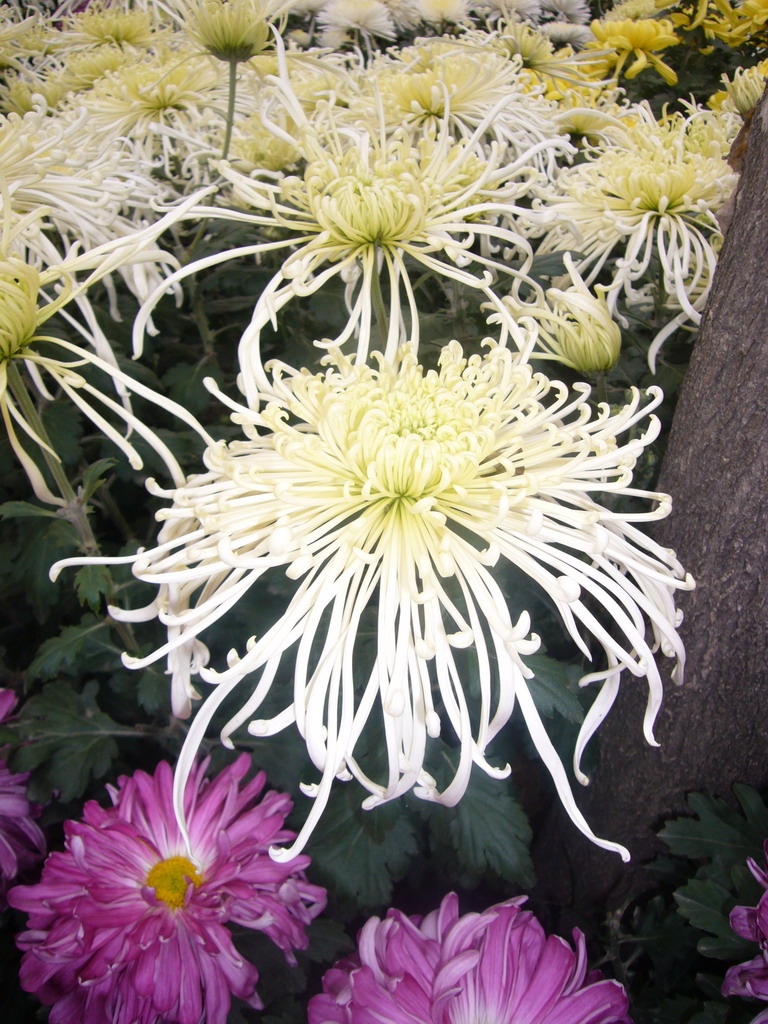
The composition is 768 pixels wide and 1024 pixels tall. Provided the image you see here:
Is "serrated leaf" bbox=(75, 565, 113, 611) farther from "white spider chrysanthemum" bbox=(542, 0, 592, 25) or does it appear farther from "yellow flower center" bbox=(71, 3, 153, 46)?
"white spider chrysanthemum" bbox=(542, 0, 592, 25)

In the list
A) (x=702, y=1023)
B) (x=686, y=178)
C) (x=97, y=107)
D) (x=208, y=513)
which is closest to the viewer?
(x=208, y=513)

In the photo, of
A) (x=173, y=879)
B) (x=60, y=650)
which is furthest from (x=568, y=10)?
(x=173, y=879)

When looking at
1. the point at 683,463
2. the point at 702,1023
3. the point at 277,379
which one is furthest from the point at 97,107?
the point at 702,1023

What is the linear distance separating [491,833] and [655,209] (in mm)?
656

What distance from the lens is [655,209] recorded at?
758 millimetres

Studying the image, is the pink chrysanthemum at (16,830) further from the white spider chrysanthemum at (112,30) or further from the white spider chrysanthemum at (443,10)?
the white spider chrysanthemum at (443,10)

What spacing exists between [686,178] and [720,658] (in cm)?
49

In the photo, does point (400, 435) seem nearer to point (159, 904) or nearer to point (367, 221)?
point (367, 221)

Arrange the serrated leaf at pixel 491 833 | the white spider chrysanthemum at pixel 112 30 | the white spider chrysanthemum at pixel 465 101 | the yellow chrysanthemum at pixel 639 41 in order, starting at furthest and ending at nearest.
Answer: the yellow chrysanthemum at pixel 639 41 → the white spider chrysanthemum at pixel 112 30 → the white spider chrysanthemum at pixel 465 101 → the serrated leaf at pixel 491 833

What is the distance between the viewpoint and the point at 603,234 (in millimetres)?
775

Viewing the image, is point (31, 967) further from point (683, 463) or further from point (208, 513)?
point (683, 463)

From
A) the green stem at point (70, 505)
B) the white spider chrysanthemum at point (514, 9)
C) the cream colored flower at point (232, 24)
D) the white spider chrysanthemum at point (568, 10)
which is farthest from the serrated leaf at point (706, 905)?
the white spider chrysanthemum at point (568, 10)

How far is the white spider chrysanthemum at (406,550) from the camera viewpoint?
1.45ft

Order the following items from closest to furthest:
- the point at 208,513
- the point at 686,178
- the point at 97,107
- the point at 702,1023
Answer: the point at 208,513 < the point at 702,1023 < the point at 686,178 < the point at 97,107
